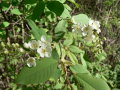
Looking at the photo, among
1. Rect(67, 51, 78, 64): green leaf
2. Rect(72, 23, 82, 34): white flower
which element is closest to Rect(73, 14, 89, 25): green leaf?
Rect(72, 23, 82, 34): white flower

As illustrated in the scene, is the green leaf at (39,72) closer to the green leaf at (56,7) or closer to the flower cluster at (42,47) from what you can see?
the flower cluster at (42,47)

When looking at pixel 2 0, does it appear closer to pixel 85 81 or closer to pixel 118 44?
pixel 85 81

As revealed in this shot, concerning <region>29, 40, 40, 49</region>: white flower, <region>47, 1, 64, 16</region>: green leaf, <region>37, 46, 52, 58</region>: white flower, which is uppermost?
<region>47, 1, 64, 16</region>: green leaf

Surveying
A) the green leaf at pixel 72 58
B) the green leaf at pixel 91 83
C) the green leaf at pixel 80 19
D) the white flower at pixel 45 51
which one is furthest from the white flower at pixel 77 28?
the green leaf at pixel 91 83

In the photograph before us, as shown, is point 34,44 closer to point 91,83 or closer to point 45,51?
point 45,51

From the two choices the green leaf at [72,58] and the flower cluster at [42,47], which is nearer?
the flower cluster at [42,47]

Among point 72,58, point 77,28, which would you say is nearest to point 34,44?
point 72,58

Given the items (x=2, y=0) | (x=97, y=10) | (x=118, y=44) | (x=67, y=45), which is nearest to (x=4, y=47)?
(x=2, y=0)

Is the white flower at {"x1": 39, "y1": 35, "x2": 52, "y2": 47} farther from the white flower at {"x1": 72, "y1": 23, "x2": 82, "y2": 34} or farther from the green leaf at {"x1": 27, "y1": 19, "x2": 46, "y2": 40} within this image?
the white flower at {"x1": 72, "y1": 23, "x2": 82, "y2": 34}
